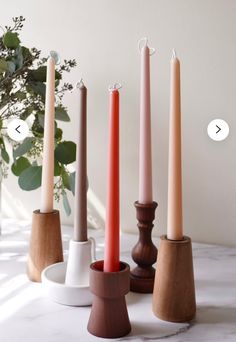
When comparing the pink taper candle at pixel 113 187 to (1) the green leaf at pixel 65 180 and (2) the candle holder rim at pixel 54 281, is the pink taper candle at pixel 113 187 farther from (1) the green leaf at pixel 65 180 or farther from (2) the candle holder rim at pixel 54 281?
(1) the green leaf at pixel 65 180

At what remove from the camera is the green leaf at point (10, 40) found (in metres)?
0.55

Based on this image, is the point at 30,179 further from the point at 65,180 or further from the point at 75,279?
the point at 75,279

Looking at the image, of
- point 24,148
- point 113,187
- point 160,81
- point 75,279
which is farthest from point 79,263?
point 160,81

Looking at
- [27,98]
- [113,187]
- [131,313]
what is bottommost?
[131,313]

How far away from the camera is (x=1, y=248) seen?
62 centimetres

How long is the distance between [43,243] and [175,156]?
21 centimetres

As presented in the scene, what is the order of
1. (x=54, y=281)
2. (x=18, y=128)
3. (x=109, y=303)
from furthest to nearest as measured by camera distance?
(x=18, y=128) < (x=54, y=281) < (x=109, y=303)

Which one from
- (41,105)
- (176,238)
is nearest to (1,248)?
(41,105)

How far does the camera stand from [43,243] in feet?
1.57

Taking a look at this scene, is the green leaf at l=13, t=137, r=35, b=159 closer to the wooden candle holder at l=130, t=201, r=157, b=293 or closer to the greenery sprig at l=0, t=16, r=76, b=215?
the greenery sprig at l=0, t=16, r=76, b=215

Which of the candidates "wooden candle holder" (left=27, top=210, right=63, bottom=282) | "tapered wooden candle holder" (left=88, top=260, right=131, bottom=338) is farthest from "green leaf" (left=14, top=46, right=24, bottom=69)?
"tapered wooden candle holder" (left=88, top=260, right=131, bottom=338)

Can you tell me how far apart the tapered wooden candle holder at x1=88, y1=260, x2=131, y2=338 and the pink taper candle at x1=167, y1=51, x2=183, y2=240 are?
7 cm

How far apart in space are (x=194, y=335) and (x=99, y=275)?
11cm

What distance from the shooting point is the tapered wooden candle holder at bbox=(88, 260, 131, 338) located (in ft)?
1.11
